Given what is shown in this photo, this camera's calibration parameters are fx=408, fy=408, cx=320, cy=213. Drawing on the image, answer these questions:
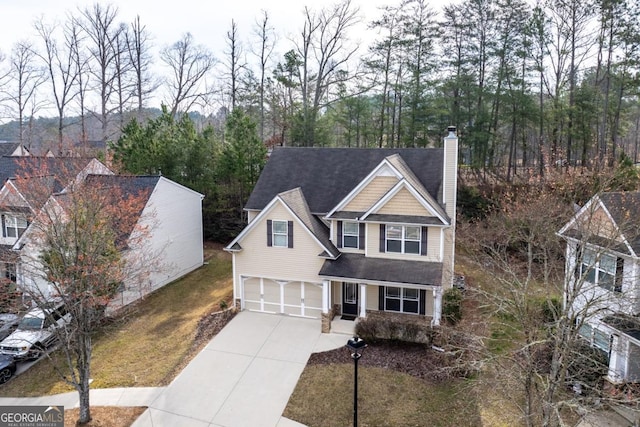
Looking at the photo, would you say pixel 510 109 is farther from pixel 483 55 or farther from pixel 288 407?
pixel 288 407

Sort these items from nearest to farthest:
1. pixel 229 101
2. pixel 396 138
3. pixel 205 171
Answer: pixel 205 171, pixel 396 138, pixel 229 101

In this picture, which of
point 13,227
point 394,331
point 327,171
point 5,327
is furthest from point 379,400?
point 13,227

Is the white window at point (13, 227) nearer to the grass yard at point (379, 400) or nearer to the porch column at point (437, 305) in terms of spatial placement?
the grass yard at point (379, 400)

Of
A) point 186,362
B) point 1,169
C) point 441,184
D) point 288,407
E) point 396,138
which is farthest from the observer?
point 396,138

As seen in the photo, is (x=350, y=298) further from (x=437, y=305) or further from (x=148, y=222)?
(x=148, y=222)

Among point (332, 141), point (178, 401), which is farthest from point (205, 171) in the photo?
point (178, 401)

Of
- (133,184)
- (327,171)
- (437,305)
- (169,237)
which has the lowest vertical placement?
(437,305)
